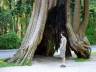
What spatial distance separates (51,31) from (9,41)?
13021 millimetres

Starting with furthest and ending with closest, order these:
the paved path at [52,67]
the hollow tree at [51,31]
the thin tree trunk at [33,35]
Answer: the hollow tree at [51,31] < the thin tree trunk at [33,35] < the paved path at [52,67]

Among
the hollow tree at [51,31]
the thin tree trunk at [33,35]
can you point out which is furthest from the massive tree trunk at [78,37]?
the thin tree trunk at [33,35]

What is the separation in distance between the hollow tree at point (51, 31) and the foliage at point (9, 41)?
1260 centimetres

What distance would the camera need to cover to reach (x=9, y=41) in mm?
37156

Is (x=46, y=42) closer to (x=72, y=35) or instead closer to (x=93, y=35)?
(x=72, y=35)

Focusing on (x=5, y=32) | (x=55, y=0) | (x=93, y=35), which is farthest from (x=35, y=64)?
(x=93, y=35)

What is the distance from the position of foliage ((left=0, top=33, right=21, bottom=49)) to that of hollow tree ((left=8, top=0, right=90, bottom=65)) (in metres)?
12.6

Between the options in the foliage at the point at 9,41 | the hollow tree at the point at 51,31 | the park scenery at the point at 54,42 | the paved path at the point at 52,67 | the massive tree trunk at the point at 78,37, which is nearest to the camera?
the paved path at the point at 52,67

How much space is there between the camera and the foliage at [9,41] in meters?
37.2

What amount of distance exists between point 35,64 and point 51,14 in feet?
16.0

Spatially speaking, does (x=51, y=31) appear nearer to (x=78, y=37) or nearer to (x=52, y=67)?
(x=78, y=37)

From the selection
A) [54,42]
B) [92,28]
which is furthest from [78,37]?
[92,28]

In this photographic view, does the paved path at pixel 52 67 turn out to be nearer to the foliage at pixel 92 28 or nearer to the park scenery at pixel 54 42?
the park scenery at pixel 54 42

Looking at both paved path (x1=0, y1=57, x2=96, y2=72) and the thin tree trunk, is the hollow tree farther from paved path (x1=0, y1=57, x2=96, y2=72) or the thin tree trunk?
paved path (x1=0, y1=57, x2=96, y2=72)
